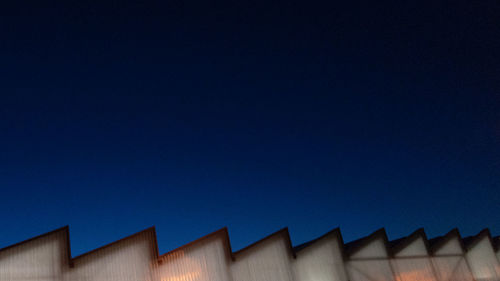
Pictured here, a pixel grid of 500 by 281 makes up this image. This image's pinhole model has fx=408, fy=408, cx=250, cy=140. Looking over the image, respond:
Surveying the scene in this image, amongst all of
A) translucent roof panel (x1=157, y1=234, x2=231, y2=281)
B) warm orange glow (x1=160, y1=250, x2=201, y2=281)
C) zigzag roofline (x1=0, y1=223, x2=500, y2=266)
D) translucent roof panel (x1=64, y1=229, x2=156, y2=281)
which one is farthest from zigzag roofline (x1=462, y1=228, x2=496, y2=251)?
translucent roof panel (x1=64, y1=229, x2=156, y2=281)

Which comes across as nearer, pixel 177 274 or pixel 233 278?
pixel 177 274

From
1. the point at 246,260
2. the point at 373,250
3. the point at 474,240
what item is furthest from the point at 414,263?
the point at 246,260

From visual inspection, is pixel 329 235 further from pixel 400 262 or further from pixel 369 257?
pixel 400 262

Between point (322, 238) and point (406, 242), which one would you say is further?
point (406, 242)

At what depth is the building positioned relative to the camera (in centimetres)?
1466

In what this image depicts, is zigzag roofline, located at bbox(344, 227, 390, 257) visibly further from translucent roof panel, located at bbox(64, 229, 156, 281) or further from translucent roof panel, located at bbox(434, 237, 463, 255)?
translucent roof panel, located at bbox(64, 229, 156, 281)

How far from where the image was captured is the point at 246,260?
62.0 ft

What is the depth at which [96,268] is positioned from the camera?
1533 cm

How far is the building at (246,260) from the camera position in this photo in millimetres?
14656

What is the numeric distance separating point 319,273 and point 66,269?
12020 millimetres

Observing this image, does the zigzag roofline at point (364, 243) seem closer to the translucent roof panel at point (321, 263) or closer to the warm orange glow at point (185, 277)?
the translucent roof panel at point (321, 263)

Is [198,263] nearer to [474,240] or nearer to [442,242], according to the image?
[442,242]

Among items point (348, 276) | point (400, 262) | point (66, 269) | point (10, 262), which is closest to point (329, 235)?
point (348, 276)

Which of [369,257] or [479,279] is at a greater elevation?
[369,257]
